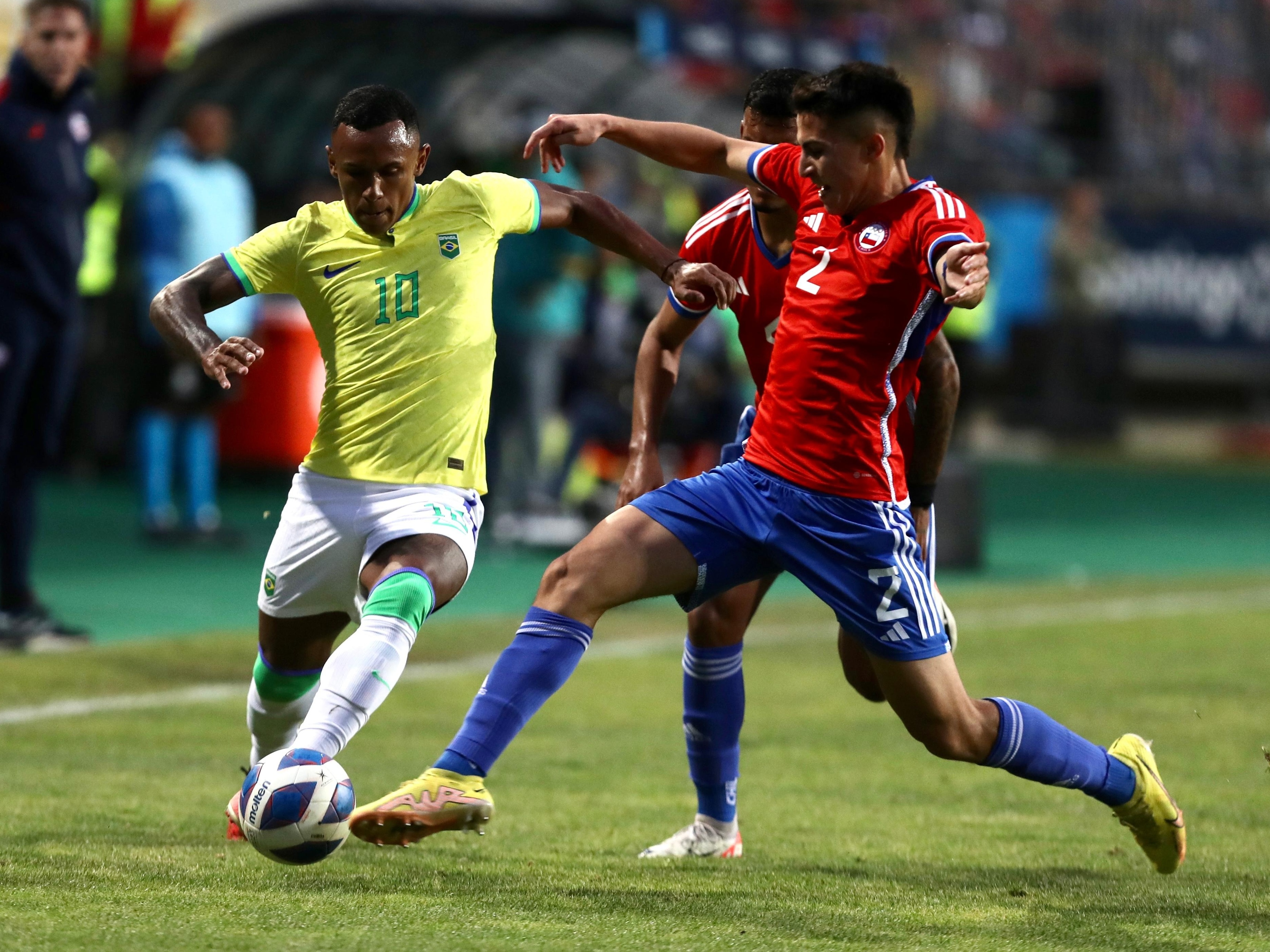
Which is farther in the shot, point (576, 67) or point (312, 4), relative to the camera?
point (576, 67)

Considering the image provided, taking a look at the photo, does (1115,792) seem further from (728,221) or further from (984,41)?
(984,41)

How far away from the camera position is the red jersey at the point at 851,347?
4766 mm

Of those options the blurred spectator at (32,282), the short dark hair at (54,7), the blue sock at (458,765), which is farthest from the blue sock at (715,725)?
the short dark hair at (54,7)

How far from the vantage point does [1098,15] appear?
26766 millimetres

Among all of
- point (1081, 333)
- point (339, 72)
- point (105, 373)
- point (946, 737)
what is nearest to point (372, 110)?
point (946, 737)

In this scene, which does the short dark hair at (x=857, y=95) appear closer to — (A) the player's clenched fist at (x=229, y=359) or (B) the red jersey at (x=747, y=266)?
(B) the red jersey at (x=747, y=266)

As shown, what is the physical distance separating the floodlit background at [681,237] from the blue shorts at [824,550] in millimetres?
1523

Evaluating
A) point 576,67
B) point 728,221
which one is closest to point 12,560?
point 728,221

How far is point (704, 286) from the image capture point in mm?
5176

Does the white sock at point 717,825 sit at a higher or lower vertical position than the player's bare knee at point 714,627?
lower

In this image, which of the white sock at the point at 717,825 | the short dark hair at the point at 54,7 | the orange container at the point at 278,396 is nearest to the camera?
the white sock at the point at 717,825

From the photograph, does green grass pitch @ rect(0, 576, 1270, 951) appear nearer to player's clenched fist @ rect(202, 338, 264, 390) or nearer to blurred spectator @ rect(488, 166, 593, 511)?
player's clenched fist @ rect(202, 338, 264, 390)

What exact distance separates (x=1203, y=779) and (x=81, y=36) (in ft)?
18.7

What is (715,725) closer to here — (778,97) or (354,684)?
(354,684)
